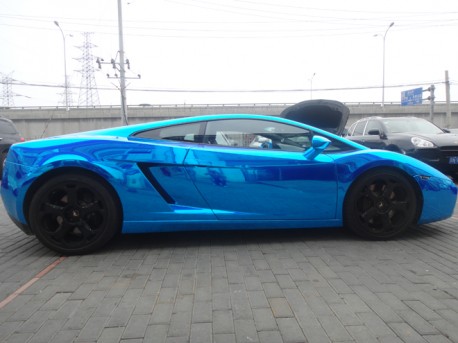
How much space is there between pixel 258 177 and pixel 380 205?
1296 millimetres

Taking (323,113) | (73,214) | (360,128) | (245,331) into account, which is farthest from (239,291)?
(360,128)

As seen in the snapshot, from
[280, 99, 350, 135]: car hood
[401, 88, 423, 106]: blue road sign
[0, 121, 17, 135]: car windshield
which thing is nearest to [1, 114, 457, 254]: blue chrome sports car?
[280, 99, 350, 135]: car hood

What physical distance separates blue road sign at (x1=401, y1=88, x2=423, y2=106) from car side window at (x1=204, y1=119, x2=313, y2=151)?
118 feet

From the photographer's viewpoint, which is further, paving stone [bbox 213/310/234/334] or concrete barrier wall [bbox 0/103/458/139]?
concrete barrier wall [bbox 0/103/458/139]

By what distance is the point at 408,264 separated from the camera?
2.97 metres

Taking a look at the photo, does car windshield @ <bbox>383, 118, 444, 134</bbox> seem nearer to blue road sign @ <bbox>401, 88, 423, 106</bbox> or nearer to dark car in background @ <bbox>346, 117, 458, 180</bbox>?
dark car in background @ <bbox>346, 117, 458, 180</bbox>

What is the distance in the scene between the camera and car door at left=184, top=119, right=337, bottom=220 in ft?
10.8

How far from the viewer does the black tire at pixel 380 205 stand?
3500 mm

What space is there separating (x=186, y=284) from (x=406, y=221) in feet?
7.59

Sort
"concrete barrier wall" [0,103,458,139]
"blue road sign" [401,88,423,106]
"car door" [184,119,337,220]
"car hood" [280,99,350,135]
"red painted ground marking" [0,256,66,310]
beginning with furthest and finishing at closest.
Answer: "concrete barrier wall" [0,103,458,139] → "blue road sign" [401,88,423,106] → "car hood" [280,99,350,135] → "car door" [184,119,337,220] → "red painted ground marking" [0,256,66,310]

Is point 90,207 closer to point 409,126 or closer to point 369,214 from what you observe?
point 369,214

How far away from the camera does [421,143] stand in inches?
283

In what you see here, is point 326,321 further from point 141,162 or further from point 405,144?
point 405,144

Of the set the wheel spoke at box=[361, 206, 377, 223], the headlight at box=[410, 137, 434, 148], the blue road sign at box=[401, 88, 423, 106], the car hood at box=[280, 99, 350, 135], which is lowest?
the wheel spoke at box=[361, 206, 377, 223]
